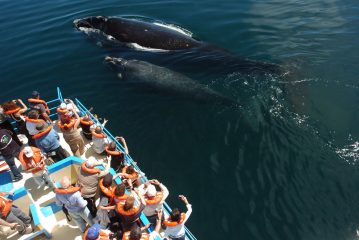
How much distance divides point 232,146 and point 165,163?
3.26m

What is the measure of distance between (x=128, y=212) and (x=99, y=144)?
205 inches

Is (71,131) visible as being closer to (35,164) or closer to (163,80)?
(35,164)

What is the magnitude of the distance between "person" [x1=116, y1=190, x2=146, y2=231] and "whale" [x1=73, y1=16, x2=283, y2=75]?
13.1m

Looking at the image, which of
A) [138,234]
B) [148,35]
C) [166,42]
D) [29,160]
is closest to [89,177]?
[29,160]

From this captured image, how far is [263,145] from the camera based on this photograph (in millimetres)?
16453

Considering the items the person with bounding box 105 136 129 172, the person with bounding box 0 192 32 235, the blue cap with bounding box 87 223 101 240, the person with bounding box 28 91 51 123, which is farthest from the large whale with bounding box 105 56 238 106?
the blue cap with bounding box 87 223 101 240

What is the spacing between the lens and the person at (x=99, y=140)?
47.7 ft

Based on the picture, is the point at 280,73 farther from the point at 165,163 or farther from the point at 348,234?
the point at 348,234

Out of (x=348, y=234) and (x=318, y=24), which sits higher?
(x=318, y=24)

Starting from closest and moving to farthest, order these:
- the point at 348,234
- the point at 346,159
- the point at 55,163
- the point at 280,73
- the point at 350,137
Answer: the point at 348,234 < the point at 55,163 < the point at 346,159 < the point at 350,137 < the point at 280,73

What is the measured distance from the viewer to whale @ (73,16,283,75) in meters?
21.6

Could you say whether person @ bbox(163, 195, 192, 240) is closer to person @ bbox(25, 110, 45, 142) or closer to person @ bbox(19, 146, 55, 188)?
person @ bbox(19, 146, 55, 188)

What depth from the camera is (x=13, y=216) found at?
38.1ft

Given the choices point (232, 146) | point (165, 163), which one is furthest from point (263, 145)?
point (165, 163)
